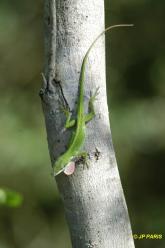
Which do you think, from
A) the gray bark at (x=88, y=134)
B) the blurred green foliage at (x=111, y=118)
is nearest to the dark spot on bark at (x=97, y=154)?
the gray bark at (x=88, y=134)

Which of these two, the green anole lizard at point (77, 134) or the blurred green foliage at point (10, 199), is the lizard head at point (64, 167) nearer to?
the green anole lizard at point (77, 134)

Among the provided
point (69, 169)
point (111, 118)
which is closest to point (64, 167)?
point (69, 169)

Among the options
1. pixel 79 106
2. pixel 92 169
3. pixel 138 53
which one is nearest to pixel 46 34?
pixel 79 106

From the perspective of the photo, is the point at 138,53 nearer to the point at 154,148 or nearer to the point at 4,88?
the point at 154,148

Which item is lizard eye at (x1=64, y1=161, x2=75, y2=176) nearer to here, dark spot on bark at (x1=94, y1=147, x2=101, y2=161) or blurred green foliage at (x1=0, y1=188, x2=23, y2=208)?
dark spot on bark at (x1=94, y1=147, x2=101, y2=161)

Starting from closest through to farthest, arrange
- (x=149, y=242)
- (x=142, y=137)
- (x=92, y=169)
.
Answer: (x=92, y=169) < (x=142, y=137) < (x=149, y=242)

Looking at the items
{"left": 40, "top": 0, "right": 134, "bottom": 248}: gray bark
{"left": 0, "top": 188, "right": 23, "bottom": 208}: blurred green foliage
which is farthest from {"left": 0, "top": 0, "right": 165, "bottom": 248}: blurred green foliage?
{"left": 0, "top": 188, "right": 23, "bottom": 208}: blurred green foliage
